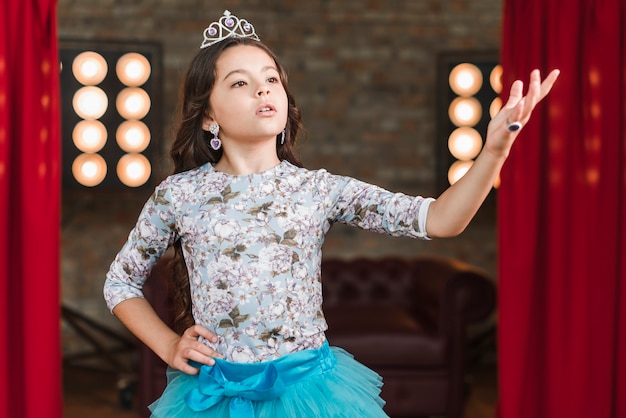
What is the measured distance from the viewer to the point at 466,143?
4.08 m

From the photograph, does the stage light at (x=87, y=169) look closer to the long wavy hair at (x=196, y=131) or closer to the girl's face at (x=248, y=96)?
the long wavy hair at (x=196, y=131)

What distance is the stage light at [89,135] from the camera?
142 inches

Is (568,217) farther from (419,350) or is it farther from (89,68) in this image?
(89,68)

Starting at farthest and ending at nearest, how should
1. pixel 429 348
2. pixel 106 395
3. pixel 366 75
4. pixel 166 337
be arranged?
pixel 366 75, pixel 106 395, pixel 429 348, pixel 166 337

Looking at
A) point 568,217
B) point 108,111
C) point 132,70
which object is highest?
point 132,70

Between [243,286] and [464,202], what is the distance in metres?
0.43

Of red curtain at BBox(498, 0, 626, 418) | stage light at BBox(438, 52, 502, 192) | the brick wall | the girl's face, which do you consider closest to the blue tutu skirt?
the girl's face

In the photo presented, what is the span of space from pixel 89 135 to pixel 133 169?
0.90ft

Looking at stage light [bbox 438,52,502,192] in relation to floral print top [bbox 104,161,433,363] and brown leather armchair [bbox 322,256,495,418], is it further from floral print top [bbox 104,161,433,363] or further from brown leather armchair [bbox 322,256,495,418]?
floral print top [bbox 104,161,433,363]

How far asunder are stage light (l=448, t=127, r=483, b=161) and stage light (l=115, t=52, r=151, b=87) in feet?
5.74

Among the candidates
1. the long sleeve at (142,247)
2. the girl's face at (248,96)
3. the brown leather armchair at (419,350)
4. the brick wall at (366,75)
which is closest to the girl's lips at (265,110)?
the girl's face at (248,96)

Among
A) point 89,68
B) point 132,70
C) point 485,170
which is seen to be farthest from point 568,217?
point 89,68

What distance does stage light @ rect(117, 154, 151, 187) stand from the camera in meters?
3.68

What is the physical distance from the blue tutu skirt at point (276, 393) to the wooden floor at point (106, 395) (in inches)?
97.8
